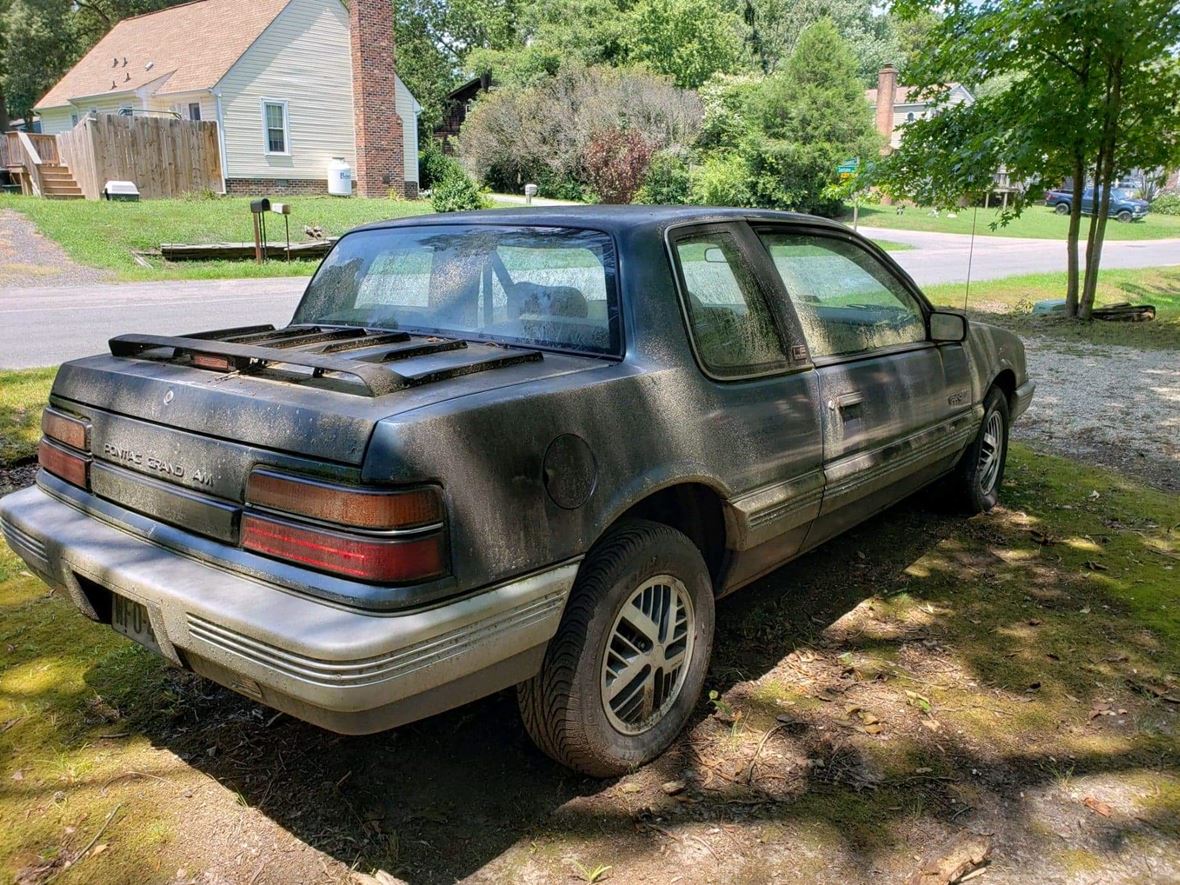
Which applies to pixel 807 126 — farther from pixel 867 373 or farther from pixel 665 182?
pixel 867 373

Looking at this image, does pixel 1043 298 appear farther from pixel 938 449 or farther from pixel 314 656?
pixel 314 656

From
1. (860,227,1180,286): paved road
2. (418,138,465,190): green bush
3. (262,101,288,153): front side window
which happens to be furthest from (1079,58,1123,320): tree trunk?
(418,138,465,190): green bush

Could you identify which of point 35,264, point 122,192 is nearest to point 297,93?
point 122,192

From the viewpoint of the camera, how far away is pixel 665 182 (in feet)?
104

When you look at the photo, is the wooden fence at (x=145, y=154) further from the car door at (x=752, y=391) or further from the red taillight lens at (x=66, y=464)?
the car door at (x=752, y=391)

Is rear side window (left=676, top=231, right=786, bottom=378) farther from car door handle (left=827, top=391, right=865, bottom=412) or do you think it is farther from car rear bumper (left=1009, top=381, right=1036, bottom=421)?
car rear bumper (left=1009, top=381, right=1036, bottom=421)

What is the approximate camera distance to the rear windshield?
3.04m

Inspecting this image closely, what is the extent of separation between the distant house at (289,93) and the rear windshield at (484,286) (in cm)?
2723

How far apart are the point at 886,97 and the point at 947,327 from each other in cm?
5022

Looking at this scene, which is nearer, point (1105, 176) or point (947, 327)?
point (947, 327)

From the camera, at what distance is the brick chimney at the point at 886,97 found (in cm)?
4772

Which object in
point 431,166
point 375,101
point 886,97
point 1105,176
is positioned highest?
point 886,97

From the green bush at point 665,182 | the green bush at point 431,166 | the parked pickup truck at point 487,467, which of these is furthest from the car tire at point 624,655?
the green bush at point 431,166

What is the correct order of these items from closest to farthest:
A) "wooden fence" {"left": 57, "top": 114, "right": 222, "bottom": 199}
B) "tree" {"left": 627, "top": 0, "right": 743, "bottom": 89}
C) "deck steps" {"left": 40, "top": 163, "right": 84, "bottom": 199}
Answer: "wooden fence" {"left": 57, "top": 114, "right": 222, "bottom": 199}, "deck steps" {"left": 40, "top": 163, "right": 84, "bottom": 199}, "tree" {"left": 627, "top": 0, "right": 743, "bottom": 89}
